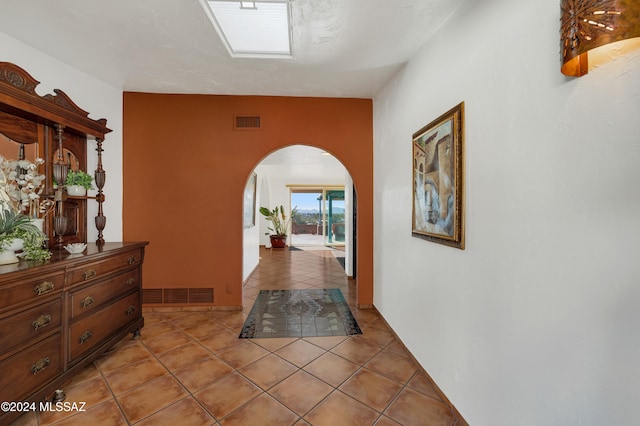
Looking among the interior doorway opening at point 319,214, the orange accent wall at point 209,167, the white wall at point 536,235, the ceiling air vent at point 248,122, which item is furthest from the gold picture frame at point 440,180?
the interior doorway opening at point 319,214

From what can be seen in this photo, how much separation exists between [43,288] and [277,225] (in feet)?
23.5

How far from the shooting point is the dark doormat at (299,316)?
272 cm

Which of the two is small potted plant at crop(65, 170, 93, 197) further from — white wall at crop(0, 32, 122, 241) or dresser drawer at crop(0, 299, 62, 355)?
dresser drawer at crop(0, 299, 62, 355)

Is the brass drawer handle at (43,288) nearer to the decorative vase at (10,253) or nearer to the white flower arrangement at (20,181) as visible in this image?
the decorative vase at (10,253)

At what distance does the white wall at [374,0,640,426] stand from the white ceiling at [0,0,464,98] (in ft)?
1.44

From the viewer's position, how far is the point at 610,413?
2.83 ft

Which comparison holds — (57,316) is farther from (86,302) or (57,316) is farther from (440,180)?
(440,180)

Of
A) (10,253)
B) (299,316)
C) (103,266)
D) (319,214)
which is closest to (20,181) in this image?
(10,253)

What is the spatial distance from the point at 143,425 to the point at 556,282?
2337mm

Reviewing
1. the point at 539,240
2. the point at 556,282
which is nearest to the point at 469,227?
the point at 539,240

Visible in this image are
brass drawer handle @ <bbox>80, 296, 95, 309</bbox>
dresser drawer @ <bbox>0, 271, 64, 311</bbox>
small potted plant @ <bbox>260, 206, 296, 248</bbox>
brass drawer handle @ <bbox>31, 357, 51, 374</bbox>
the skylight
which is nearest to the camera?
dresser drawer @ <bbox>0, 271, 64, 311</bbox>

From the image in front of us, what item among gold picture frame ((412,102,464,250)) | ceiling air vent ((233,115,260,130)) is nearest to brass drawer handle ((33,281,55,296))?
ceiling air vent ((233,115,260,130))

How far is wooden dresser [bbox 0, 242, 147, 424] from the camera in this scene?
4.72 ft

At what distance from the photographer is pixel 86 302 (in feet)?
6.36
